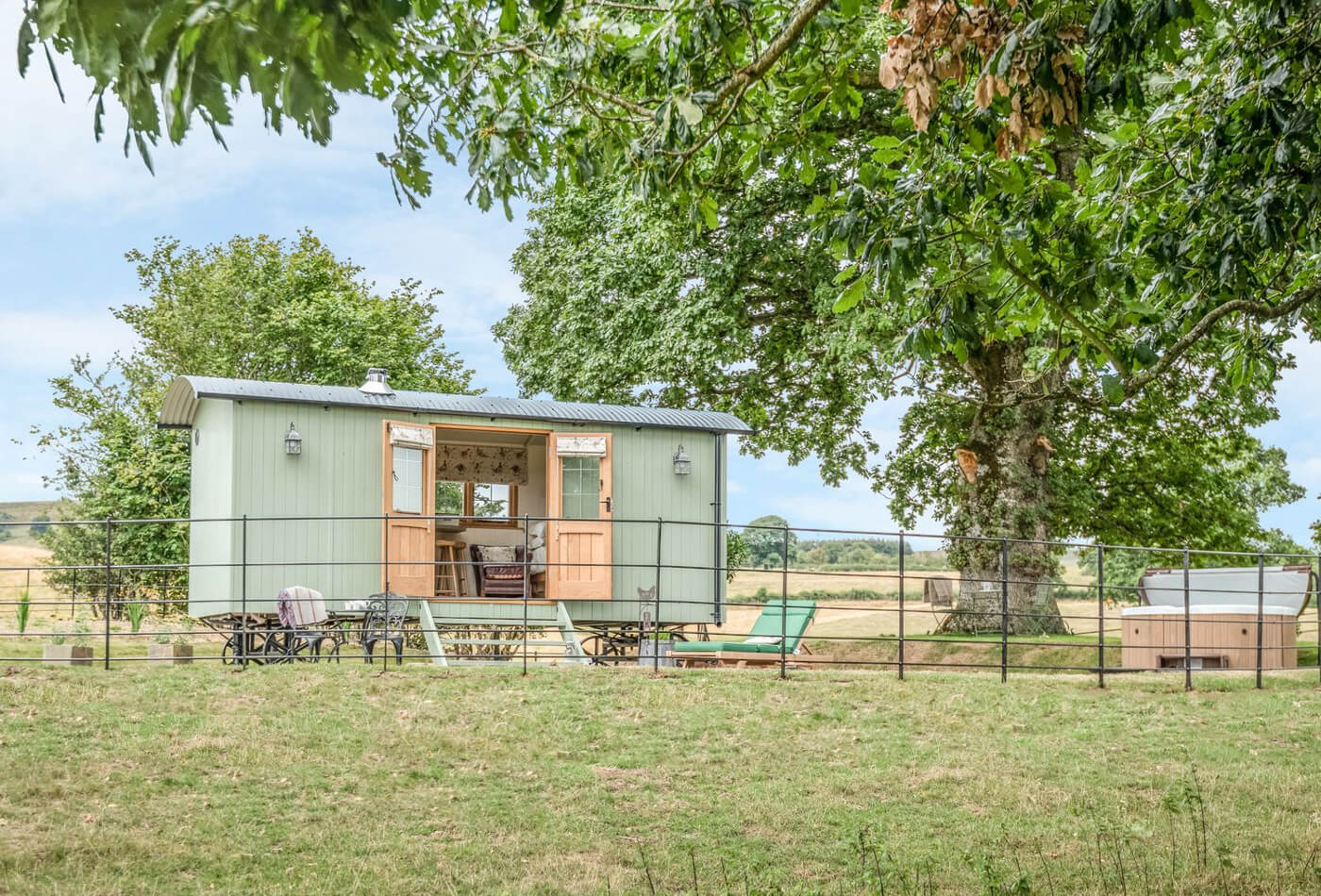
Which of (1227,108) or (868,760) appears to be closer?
(1227,108)

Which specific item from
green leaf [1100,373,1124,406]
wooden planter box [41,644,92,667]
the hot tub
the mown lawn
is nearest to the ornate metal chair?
the mown lawn

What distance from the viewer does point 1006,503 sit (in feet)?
55.7

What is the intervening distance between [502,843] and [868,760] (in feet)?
10.1

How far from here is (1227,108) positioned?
6055mm

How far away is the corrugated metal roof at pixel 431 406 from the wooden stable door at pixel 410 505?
358mm

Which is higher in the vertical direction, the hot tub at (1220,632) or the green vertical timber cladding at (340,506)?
the green vertical timber cladding at (340,506)

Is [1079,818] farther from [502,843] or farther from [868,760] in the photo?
[502,843]

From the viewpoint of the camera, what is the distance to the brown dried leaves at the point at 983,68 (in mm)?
4094

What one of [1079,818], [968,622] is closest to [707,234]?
[968,622]

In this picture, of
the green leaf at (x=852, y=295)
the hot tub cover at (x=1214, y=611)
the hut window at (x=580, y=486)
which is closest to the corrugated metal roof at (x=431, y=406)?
the hut window at (x=580, y=486)

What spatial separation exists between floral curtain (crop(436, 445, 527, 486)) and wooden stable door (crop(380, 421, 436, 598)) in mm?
2534

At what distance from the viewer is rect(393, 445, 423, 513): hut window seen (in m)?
13.1

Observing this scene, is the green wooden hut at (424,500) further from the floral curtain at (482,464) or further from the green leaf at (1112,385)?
the green leaf at (1112,385)

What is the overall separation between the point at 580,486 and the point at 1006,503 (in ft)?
21.5
